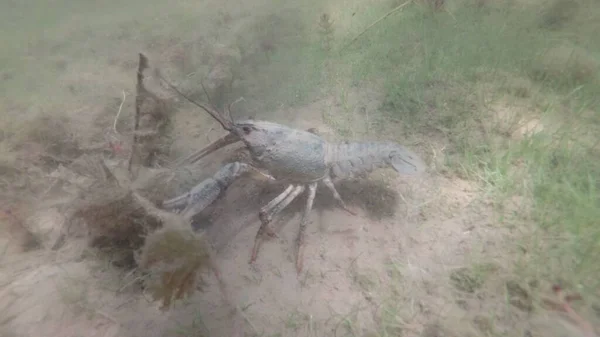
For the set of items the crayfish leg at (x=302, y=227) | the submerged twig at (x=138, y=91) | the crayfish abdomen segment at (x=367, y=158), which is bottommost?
the crayfish leg at (x=302, y=227)

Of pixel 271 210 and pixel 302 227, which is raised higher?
pixel 271 210

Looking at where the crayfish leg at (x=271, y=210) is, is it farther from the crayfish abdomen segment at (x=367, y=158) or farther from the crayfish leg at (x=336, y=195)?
the crayfish abdomen segment at (x=367, y=158)

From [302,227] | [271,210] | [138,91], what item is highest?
[138,91]

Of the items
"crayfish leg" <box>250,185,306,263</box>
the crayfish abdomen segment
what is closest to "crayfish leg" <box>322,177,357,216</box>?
the crayfish abdomen segment

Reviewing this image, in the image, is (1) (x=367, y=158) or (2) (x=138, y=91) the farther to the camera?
(1) (x=367, y=158)

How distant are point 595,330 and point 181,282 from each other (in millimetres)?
2524

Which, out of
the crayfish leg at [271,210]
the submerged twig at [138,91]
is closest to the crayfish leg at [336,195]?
the crayfish leg at [271,210]

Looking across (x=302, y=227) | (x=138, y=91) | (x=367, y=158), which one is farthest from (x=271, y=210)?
(x=138, y=91)

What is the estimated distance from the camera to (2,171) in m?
3.44

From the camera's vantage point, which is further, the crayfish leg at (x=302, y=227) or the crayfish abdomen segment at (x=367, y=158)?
the crayfish abdomen segment at (x=367, y=158)

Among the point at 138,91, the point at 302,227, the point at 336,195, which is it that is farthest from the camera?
the point at 336,195

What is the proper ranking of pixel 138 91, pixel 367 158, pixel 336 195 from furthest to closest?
pixel 367 158
pixel 336 195
pixel 138 91

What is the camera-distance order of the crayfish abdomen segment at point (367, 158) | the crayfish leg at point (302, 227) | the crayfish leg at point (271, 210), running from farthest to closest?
the crayfish abdomen segment at point (367, 158), the crayfish leg at point (271, 210), the crayfish leg at point (302, 227)

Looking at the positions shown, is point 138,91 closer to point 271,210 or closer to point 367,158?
point 271,210
